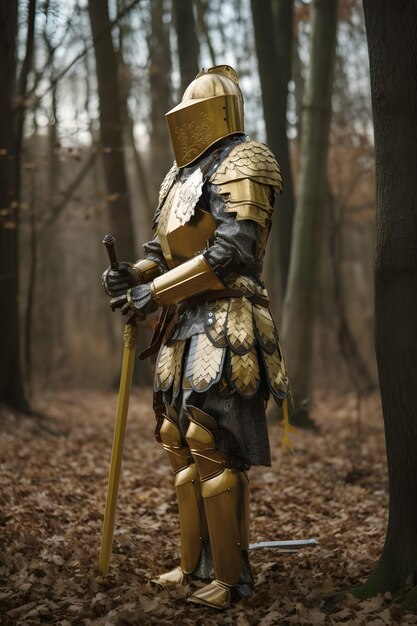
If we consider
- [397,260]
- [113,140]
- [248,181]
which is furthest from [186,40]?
[397,260]

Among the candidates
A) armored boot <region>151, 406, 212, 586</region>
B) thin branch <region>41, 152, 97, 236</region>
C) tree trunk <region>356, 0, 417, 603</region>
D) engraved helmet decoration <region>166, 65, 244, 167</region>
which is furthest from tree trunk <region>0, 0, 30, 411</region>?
tree trunk <region>356, 0, 417, 603</region>

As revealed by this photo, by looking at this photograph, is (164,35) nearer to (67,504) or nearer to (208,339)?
(67,504)

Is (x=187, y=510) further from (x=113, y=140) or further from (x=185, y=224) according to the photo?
(x=113, y=140)

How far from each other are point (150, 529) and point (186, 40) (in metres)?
8.11

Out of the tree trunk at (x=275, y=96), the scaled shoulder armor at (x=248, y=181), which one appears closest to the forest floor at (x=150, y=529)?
the scaled shoulder armor at (x=248, y=181)

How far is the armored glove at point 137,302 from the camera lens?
3.86m

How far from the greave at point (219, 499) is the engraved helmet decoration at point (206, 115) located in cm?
135

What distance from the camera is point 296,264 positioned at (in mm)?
9211

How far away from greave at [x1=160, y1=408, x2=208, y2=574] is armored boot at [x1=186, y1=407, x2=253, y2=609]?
6.8 inches

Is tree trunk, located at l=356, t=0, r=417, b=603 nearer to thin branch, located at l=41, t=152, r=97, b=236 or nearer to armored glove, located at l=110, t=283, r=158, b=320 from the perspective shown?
armored glove, located at l=110, t=283, r=158, b=320

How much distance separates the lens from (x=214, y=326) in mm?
3797

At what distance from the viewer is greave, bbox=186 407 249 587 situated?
3766 mm

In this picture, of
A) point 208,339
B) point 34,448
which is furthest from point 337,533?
point 34,448

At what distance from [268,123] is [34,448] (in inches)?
189
